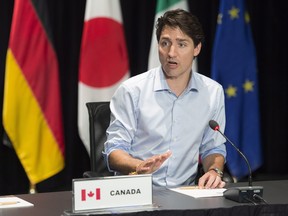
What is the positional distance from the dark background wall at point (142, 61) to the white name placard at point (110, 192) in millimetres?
2821

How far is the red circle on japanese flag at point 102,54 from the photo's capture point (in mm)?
5082

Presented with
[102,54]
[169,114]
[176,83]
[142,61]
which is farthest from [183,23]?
[142,61]

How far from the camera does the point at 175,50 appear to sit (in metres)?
3.42

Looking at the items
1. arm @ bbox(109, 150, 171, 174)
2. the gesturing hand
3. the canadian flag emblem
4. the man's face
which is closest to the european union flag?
the man's face

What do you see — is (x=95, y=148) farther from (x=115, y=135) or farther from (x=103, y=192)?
(x=103, y=192)

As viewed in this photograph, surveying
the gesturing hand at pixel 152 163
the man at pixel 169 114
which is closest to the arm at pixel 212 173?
the man at pixel 169 114

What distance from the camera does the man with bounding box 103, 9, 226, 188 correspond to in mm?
3436

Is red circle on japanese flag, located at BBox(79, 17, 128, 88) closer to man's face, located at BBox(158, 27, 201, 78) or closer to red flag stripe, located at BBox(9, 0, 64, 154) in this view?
red flag stripe, located at BBox(9, 0, 64, 154)

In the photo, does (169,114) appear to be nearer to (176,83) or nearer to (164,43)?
(176,83)

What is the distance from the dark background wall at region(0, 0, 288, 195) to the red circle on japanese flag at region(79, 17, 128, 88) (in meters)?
0.30

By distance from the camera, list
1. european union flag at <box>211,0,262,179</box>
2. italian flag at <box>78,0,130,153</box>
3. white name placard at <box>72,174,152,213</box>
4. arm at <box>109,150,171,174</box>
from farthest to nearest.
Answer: european union flag at <box>211,0,262,179</box> < italian flag at <box>78,0,130,153</box> < arm at <box>109,150,171,174</box> < white name placard at <box>72,174,152,213</box>

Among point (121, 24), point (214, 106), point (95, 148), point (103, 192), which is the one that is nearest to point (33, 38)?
point (121, 24)

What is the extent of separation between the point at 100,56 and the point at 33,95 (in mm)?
597

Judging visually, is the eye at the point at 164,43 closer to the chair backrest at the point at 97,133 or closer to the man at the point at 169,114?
the man at the point at 169,114
